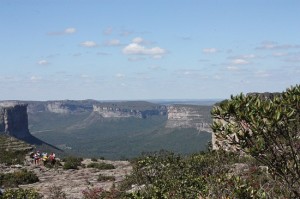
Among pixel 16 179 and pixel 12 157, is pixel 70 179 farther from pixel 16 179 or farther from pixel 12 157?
pixel 12 157

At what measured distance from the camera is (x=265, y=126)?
932 cm

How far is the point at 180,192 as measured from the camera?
17.1 m

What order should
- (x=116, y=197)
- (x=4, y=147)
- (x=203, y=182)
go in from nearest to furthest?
(x=203, y=182) → (x=116, y=197) → (x=4, y=147)

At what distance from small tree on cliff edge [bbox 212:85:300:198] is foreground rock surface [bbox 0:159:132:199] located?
1724 cm

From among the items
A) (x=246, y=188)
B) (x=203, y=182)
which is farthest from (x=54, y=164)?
(x=246, y=188)

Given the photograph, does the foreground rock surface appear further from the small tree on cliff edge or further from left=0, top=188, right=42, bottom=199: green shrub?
the small tree on cliff edge

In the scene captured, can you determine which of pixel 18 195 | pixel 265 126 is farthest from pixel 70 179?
pixel 265 126

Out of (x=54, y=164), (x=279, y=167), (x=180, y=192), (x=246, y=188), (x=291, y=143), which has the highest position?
(x=291, y=143)

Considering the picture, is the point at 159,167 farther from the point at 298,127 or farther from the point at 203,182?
the point at 298,127

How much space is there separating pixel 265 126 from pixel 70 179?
93.7 feet

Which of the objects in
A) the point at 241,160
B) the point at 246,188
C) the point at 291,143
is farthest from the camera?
the point at 241,160

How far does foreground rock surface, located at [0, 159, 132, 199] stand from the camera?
28844 millimetres

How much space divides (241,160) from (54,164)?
20669 mm

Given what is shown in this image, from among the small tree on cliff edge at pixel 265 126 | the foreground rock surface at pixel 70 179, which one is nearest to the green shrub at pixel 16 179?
the foreground rock surface at pixel 70 179
